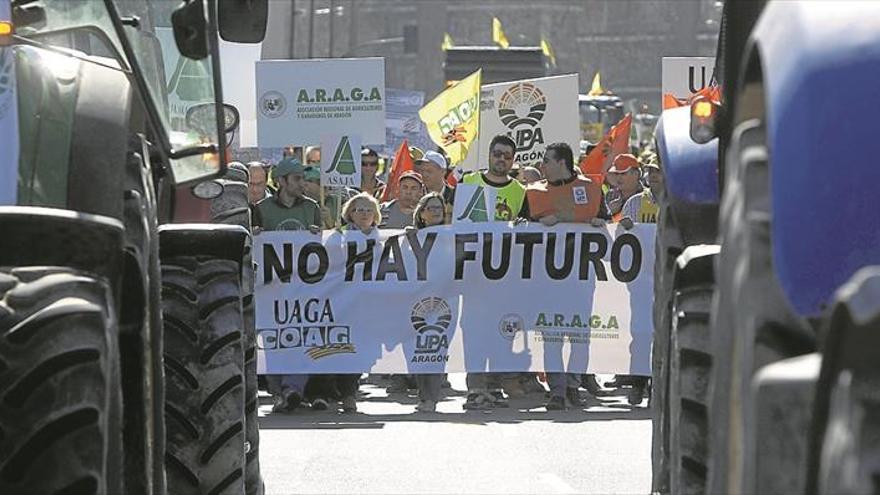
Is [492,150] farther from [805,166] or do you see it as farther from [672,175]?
[805,166]

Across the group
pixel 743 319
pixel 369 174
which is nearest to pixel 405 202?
pixel 369 174

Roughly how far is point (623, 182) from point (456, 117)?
14.1ft

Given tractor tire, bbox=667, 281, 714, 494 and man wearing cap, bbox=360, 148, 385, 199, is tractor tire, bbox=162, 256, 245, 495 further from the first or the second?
man wearing cap, bbox=360, 148, 385, 199

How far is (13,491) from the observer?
4.31m

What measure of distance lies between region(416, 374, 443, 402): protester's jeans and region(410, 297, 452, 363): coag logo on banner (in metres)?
0.20

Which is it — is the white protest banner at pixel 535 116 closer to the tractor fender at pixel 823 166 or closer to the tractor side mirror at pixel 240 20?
the tractor side mirror at pixel 240 20

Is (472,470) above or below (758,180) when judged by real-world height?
below

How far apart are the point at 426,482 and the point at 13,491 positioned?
6569 mm

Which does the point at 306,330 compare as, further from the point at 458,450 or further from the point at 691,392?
the point at 691,392

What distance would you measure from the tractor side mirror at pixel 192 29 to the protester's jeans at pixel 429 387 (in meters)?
9.88

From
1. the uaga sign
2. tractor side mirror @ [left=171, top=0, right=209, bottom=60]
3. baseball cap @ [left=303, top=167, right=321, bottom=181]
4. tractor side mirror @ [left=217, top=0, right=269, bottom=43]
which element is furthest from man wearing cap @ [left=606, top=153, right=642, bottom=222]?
tractor side mirror @ [left=171, top=0, right=209, bottom=60]

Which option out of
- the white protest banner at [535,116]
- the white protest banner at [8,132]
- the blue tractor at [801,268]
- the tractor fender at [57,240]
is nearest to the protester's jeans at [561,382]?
the white protest banner at [535,116]

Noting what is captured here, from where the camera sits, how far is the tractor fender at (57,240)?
4500mm

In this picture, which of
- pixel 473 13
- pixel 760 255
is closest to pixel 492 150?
pixel 760 255
